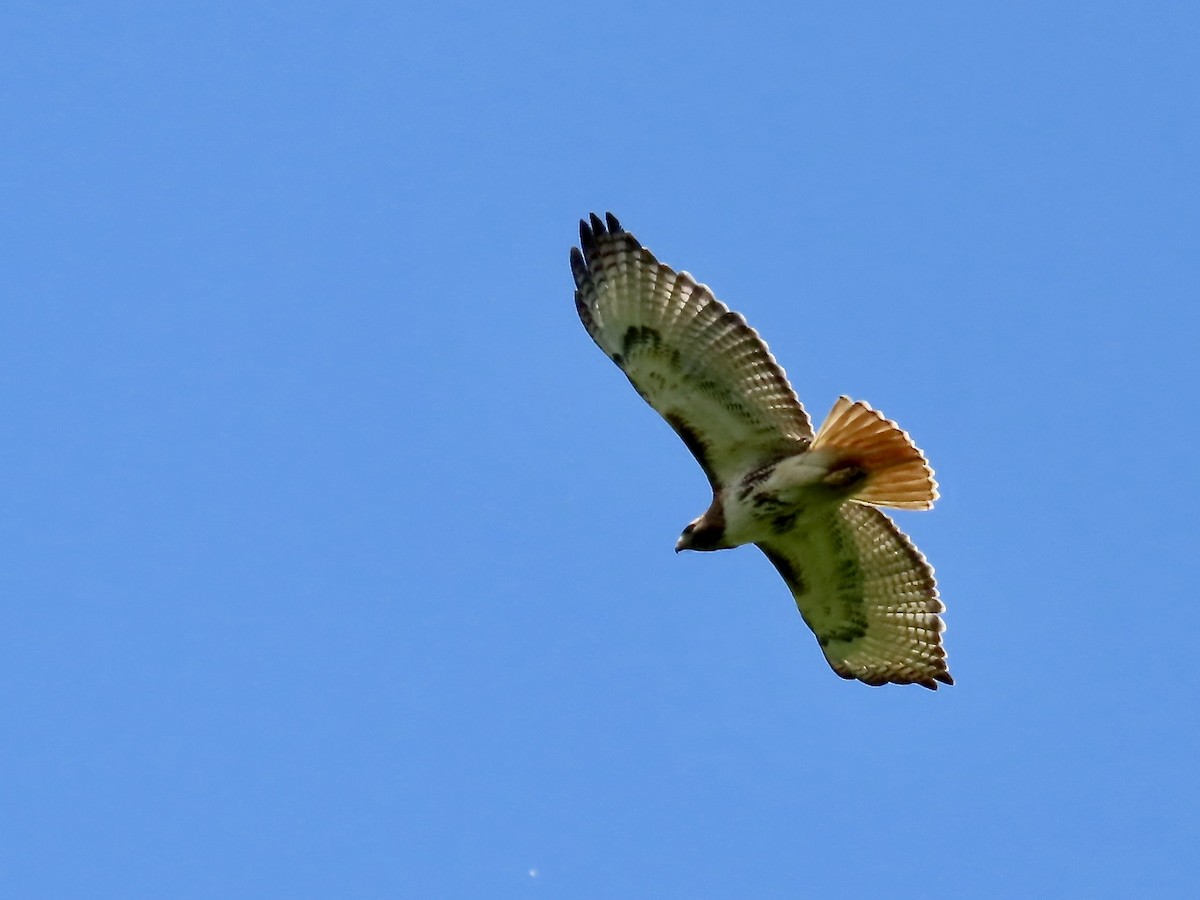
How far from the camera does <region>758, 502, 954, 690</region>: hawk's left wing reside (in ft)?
37.7

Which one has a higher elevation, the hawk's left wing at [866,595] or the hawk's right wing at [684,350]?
the hawk's right wing at [684,350]

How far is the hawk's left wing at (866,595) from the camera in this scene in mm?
11484

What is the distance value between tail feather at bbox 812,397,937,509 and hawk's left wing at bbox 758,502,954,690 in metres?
0.63

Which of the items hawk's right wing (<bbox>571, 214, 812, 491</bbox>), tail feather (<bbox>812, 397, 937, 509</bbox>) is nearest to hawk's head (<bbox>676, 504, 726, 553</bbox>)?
hawk's right wing (<bbox>571, 214, 812, 491</bbox>)

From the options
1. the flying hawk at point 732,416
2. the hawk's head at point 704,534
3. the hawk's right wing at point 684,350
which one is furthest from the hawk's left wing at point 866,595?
the hawk's right wing at point 684,350

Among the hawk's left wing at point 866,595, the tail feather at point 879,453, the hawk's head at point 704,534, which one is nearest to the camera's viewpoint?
the tail feather at point 879,453

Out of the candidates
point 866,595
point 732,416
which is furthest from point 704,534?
point 866,595

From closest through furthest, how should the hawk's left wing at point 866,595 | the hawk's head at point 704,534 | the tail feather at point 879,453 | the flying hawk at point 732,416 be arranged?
the tail feather at point 879,453 < the flying hawk at point 732,416 < the hawk's head at point 704,534 < the hawk's left wing at point 866,595

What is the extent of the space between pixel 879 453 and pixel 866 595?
1.59m

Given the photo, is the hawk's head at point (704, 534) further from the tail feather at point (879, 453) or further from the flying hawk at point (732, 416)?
the tail feather at point (879, 453)

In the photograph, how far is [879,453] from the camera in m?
10.5

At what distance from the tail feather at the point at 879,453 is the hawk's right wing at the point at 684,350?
36cm

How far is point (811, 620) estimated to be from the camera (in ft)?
39.3

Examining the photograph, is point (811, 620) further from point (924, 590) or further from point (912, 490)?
point (912, 490)
